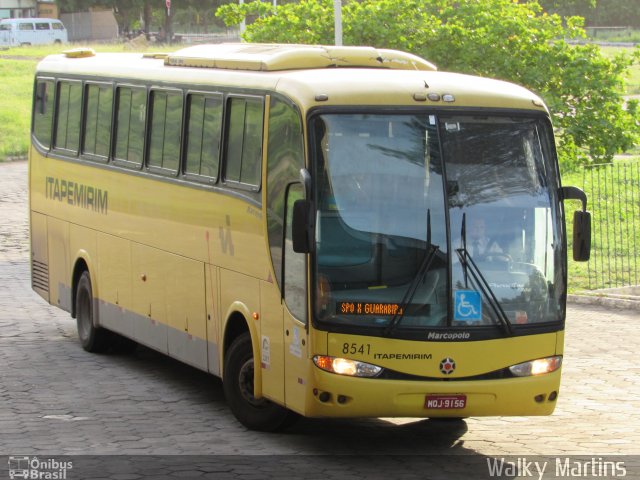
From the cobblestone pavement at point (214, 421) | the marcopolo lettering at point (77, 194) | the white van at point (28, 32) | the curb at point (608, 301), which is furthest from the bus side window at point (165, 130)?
the white van at point (28, 32)

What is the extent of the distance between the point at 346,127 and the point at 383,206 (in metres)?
0.66

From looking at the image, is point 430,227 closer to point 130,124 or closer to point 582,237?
point 582,237

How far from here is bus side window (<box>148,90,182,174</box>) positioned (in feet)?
42.5

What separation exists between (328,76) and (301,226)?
151 centimetres

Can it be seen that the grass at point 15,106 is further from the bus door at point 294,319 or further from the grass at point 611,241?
the bus door at point 294,319

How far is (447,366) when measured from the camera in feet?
32.3

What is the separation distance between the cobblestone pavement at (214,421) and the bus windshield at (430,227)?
3.92ft

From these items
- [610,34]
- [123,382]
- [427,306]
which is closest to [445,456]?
[427,306]

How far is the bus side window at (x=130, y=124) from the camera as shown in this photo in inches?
548

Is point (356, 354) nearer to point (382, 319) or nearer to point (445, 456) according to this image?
point (382, 319)

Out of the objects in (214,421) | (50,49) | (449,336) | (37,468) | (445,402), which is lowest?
(214,421)

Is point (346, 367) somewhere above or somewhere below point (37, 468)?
above

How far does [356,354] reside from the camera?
32.0ft

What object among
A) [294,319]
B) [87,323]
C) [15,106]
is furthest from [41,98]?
[15,106]
